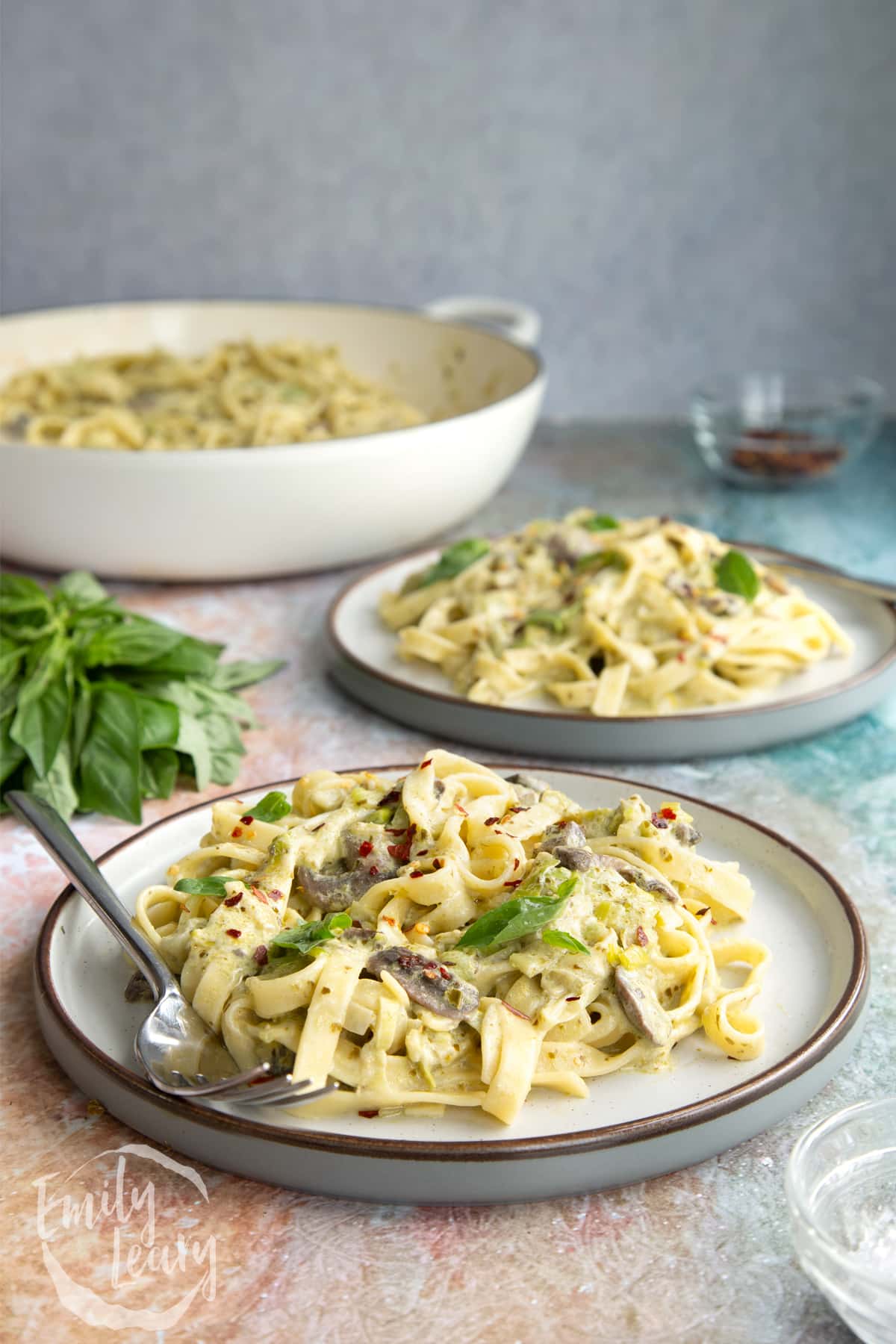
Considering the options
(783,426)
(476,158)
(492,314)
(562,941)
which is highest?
(476,158)

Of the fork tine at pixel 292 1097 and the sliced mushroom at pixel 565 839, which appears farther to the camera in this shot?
the sliced mushroom at pixel 565 839

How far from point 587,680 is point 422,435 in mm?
638

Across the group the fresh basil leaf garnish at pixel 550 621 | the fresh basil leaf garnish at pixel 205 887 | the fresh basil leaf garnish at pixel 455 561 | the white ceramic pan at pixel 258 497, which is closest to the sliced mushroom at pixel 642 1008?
the fresh basil leaf garnish at pixel 205 887

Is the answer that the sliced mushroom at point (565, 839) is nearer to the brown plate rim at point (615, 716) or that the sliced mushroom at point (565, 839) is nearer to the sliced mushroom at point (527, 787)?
the sliced mushroom at point (527, 787)

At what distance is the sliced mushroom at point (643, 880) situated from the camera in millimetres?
1290

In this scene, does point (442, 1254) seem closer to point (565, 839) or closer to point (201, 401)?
point (565, 839)

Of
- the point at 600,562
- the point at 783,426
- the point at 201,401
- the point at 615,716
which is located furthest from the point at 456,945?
the point at 783,426

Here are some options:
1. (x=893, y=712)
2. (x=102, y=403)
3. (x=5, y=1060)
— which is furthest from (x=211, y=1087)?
(x=102, y=403)

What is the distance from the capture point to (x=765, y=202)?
Answer: 3.63 m

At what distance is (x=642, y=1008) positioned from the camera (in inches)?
46.3

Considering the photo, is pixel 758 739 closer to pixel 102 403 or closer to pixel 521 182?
pixel 102 403

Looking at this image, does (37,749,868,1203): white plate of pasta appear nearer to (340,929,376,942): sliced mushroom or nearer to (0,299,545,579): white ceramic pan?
(340,929,376,942): sliced mushroom

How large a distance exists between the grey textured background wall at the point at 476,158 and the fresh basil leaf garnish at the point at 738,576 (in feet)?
5.92

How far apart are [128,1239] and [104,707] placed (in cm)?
81
